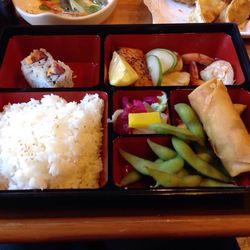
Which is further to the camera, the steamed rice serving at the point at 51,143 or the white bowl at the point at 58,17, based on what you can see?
the white bowl at the point at 58,17

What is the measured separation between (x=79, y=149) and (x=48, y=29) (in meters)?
0.60

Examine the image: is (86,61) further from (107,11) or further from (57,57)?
(107,11)

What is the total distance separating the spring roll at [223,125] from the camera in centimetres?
109

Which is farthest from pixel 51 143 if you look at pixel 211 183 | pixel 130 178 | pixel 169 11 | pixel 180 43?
pixel 169 11

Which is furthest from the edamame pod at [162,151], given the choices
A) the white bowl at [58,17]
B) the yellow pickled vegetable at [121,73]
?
the white bowl at [58,17]

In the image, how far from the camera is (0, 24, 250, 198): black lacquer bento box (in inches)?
50.4

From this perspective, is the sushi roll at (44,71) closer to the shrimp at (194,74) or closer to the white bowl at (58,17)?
the white bowl at (58,17)

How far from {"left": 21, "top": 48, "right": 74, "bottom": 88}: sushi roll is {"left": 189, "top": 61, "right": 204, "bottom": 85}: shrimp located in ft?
1.68

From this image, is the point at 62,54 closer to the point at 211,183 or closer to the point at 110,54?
the point at 110,54

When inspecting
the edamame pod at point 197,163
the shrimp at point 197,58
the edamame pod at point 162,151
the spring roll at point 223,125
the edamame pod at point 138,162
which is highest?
the spring roll at point 223,125

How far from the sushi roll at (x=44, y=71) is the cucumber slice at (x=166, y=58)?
38cm

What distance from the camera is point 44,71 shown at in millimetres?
1391

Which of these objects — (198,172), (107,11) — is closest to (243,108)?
(198,172)

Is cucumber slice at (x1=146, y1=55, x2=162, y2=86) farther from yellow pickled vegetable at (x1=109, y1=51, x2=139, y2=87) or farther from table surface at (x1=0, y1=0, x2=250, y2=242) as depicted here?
table surface at (x1=0, y1=0, x2=250, y2=242)
